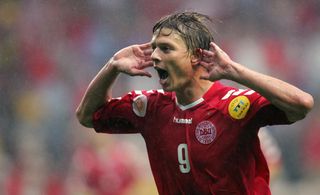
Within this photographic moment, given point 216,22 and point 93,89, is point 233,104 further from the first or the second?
point 216,22

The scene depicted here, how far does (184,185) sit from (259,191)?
0.29 m

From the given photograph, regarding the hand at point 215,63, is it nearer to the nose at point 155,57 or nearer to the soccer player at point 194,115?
the soccer player at point 194,115

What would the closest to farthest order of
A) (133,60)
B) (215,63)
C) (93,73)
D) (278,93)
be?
(278,93) < (215,63) < (133,60) < (93,73)

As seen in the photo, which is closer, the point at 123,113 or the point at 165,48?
the point at 165,48

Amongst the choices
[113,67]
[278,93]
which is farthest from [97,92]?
[278,93]

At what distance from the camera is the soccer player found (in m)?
3.03

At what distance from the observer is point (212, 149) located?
3.07 metres

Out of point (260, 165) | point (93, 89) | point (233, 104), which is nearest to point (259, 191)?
point (260, 165)

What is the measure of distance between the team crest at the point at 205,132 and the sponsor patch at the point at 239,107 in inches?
3.7

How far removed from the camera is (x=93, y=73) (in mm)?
4914

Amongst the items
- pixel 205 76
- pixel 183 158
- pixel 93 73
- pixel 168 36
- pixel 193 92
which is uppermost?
pixel 168 36

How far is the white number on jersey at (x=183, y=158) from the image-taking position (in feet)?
10.2

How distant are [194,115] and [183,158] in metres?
0.17

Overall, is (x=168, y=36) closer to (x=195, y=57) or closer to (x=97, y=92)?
(x=195, y=57)
